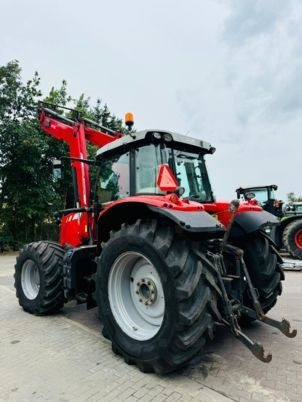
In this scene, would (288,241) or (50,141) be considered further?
(50,141)

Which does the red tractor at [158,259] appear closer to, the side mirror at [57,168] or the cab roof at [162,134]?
the cab roof at [162,134]

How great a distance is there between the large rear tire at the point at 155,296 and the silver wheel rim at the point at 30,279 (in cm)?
193

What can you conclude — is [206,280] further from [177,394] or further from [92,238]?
[92,238]

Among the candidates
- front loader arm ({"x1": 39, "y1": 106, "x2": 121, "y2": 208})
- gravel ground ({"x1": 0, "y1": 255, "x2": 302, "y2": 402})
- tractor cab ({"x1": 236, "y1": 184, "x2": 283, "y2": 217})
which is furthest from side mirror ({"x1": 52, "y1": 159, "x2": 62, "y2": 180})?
tractor cab ({"x1": 236, "y1": 184, "x2": 283, "y2": 217})

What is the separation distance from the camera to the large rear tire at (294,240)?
1007 centimetres

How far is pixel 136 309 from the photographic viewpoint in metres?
3.36

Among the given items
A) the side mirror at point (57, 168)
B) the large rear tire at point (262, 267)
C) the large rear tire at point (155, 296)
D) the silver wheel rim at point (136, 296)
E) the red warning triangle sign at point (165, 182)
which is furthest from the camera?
the side mirror at point (57, 168)

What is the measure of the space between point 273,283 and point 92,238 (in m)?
2.45

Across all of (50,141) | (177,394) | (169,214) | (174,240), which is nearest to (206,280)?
(174,240)

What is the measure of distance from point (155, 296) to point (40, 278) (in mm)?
2067

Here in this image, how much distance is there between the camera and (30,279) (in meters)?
4.93

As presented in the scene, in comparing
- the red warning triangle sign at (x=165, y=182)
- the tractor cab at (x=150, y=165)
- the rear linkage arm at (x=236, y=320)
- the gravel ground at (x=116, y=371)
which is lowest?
the gravel ground at (x=116, y=371)

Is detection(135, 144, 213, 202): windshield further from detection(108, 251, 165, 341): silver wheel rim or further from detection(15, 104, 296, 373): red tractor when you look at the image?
detection(108, 251, 165, 341): silver wheel rim

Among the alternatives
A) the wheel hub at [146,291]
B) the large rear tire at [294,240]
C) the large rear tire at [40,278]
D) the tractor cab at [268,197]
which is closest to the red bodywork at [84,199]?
the large rear tire at [40,278]
